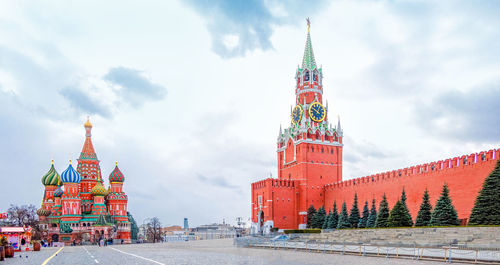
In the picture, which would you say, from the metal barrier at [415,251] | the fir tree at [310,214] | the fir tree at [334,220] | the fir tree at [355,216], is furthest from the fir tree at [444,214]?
the fir tree at [310,214]

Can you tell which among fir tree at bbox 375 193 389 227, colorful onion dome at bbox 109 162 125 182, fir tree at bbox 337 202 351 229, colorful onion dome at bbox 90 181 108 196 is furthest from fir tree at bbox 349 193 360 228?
colorful onion dome at bbox 109 162 125 182

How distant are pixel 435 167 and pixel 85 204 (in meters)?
46.1

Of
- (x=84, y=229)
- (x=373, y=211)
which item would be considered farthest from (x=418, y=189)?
(x=84, y=229)

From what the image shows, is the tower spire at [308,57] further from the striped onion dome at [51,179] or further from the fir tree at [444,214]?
the striped onion dome at [51,179]

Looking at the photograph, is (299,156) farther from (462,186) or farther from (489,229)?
(489,229)

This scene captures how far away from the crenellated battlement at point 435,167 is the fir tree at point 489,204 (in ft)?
15.0

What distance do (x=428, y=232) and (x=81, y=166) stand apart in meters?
52.5

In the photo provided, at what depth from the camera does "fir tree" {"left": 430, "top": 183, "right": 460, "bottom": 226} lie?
85.6ft

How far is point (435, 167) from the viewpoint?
1361 inches

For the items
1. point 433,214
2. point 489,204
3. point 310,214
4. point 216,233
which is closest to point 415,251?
point 489,204

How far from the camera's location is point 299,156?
53344 mm

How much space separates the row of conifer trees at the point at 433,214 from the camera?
23.7 m

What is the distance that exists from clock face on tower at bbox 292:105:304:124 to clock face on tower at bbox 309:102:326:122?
3.89ft

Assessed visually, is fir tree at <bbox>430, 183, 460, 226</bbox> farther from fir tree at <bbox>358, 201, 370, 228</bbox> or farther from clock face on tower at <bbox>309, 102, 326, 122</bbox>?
clock face on tower at <bbox>309, 102, 326, 122</bbox>
